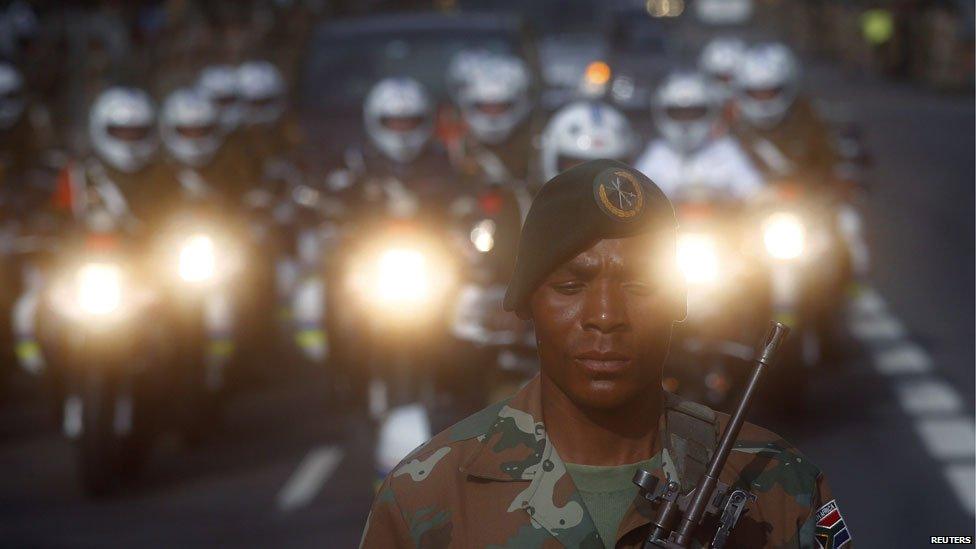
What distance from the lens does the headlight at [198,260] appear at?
425 inches

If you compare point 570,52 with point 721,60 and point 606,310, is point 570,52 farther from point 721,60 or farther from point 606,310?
point 606,310

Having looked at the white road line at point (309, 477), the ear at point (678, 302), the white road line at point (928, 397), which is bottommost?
the white road line at point (928, 397)

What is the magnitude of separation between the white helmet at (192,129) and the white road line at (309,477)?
11.3ft

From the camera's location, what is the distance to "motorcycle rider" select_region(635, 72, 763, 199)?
36.2ft

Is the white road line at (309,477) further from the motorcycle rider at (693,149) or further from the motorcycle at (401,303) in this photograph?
the motorcycle rider at (693,149)

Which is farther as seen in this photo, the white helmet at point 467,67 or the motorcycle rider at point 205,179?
the white helmet at point 467,67

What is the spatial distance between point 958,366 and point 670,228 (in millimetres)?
9774

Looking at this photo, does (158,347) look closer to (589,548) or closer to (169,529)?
(169,529)

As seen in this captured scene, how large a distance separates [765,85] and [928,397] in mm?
2787

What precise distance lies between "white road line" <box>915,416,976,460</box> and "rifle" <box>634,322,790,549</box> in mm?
6856

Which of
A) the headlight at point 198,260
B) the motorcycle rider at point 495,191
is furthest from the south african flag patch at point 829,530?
the headlight at point 198,260

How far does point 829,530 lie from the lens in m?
2.91

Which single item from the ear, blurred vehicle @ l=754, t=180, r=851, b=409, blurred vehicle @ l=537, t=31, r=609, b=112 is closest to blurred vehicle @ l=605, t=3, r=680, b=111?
blurred vehicle @ l=537, t=31, r=609, b=112

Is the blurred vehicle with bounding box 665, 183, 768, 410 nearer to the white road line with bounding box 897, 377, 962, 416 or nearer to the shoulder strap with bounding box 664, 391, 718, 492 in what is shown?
the white road line with bounding box 897, 377, 962, 416
